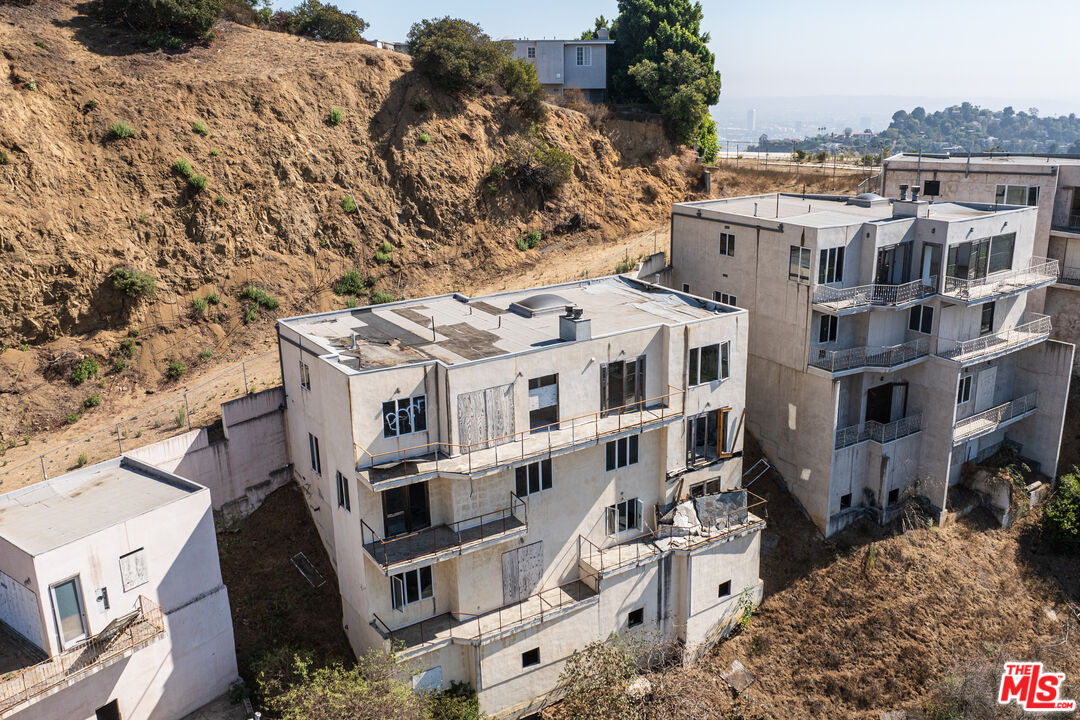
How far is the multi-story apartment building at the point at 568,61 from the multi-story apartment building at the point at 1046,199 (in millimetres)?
28396

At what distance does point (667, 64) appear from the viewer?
200 ft

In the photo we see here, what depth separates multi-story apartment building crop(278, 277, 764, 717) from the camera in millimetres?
24922

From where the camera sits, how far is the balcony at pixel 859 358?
33156 mm

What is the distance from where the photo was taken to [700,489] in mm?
31156

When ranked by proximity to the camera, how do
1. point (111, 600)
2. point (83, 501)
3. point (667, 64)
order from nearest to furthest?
point (111, 600) < point (83, 501) < point (667, 64)

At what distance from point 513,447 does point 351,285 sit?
21079mm

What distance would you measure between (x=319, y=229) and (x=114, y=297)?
1142 centimetres

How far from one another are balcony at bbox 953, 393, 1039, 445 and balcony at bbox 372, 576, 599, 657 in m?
18.6

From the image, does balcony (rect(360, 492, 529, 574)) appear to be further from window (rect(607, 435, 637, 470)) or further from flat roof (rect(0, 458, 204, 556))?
flat roof (rect(0, 458, 204, 556))

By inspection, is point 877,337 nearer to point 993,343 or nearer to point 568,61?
point 993,343

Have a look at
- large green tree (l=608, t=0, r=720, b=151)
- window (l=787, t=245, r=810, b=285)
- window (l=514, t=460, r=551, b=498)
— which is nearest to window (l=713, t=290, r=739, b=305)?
window (l=787, t=245, r=810, b=285)

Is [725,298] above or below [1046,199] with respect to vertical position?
below

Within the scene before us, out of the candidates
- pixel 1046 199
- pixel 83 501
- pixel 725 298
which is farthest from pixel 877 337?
pixel 83 501

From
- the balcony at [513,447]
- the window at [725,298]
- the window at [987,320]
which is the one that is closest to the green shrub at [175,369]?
the balcony at [513,447]
